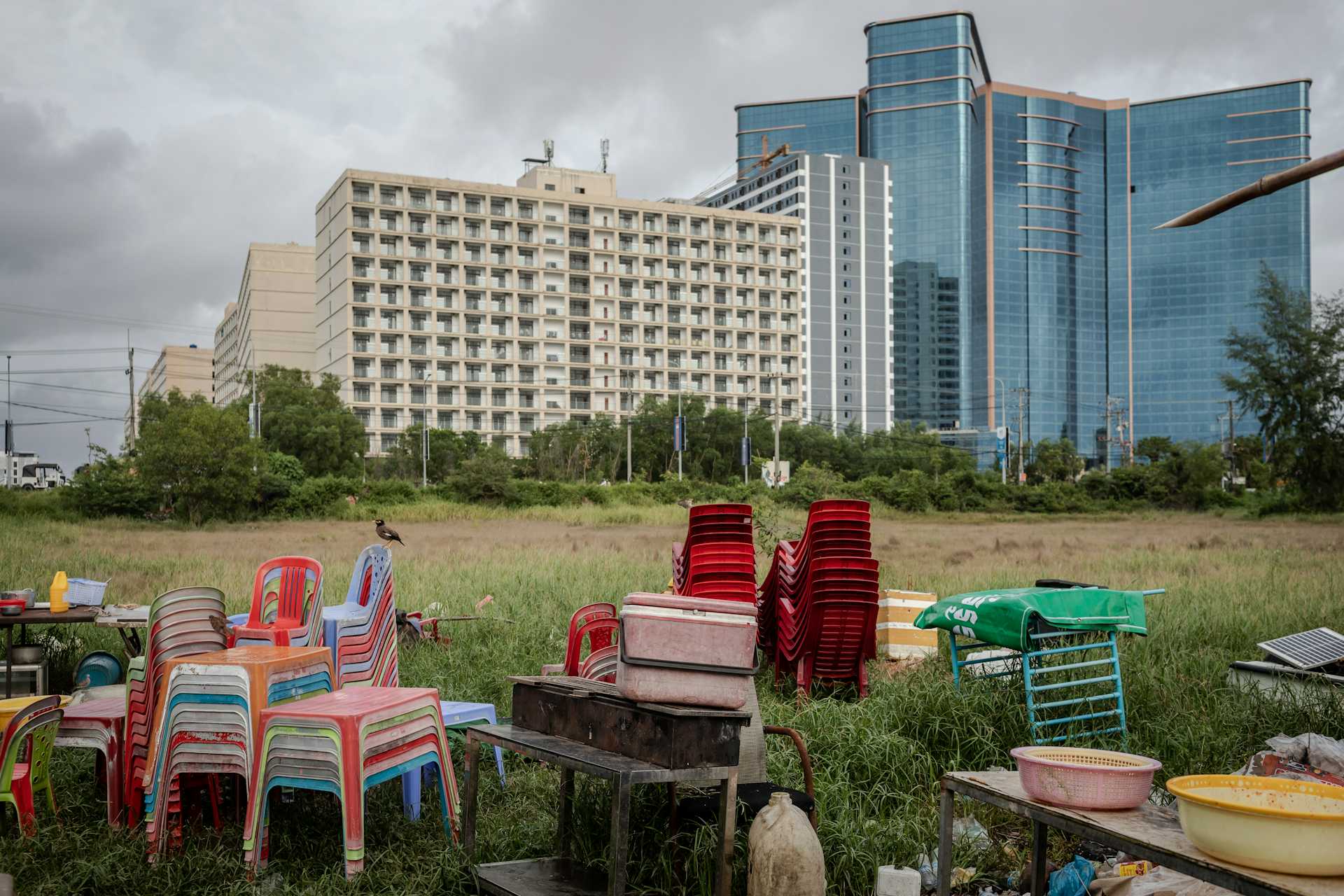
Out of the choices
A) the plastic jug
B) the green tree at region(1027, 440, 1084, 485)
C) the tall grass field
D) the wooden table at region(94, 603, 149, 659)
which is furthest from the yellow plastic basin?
the green tree at region(1027, 440, 1084, 485)

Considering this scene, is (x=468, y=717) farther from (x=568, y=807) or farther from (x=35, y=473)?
(x=35, y=473)

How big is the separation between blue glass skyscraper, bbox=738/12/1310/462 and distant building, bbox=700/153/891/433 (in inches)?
490

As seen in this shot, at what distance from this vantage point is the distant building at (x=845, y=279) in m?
116

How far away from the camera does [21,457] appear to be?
68.5 metres

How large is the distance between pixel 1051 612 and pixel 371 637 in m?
3.89

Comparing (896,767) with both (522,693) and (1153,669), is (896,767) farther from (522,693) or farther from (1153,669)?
(1153,669)

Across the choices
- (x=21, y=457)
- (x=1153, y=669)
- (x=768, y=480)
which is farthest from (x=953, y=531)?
(x=21, y=457)

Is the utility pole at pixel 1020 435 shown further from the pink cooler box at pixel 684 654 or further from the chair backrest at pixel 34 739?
the pink cooler box at pixel 684 654

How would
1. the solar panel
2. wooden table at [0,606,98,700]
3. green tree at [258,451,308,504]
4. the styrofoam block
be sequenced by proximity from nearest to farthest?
1. the styrofoam block
2. the solar panel
3. wooden table at [0,606,98,700]
4. green tree at [258,451,308,504]

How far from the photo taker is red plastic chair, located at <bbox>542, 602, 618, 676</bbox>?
18.9 ft

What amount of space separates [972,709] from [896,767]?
76cm

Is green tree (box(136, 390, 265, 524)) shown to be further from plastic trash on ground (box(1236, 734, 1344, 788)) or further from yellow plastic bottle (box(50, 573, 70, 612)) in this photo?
plastic trash on ground (box(1236, 734, 1344, 788))

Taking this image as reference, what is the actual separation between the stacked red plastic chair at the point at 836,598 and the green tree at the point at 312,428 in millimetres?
50387

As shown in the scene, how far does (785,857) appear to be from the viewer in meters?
3.51
